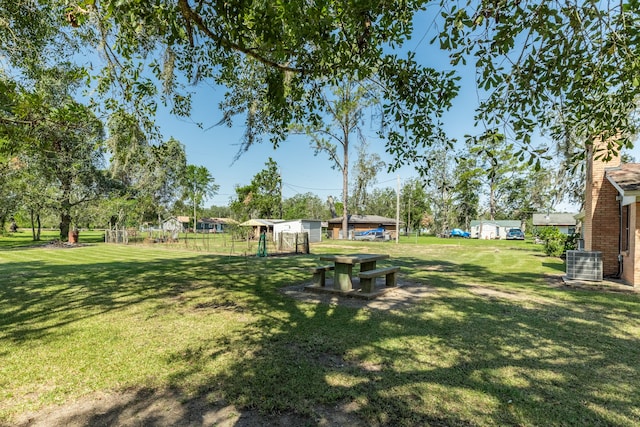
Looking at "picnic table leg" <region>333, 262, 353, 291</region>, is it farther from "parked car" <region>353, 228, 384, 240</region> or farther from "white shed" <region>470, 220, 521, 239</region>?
"white shed" <region>470, 220, 521, 239</region>

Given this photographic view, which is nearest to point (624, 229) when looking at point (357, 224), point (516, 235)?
point (357, 224)

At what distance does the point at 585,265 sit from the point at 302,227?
77.0 feet

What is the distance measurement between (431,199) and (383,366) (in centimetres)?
6287

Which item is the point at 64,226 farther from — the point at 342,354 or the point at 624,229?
Answer: the point at 624,229

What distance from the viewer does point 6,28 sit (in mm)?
5738

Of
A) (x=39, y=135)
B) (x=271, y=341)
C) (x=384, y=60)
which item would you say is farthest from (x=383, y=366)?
(x=39, y=135)

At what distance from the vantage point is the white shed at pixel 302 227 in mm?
30672

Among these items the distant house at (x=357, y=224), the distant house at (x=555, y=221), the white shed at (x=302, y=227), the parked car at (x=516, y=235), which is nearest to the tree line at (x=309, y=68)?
the white shed at (x=302, y=227)

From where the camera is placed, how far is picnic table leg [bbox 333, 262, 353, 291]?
23.5ft

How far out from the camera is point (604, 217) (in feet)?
32.7

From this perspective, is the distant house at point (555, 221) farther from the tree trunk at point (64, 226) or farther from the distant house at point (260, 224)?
the tree trunk at point (64, 226)

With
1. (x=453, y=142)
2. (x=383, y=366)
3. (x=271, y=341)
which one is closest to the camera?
(x=383, y=366)

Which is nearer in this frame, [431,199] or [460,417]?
[460,417]

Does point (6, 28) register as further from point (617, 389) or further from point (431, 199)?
point (431, 199)
